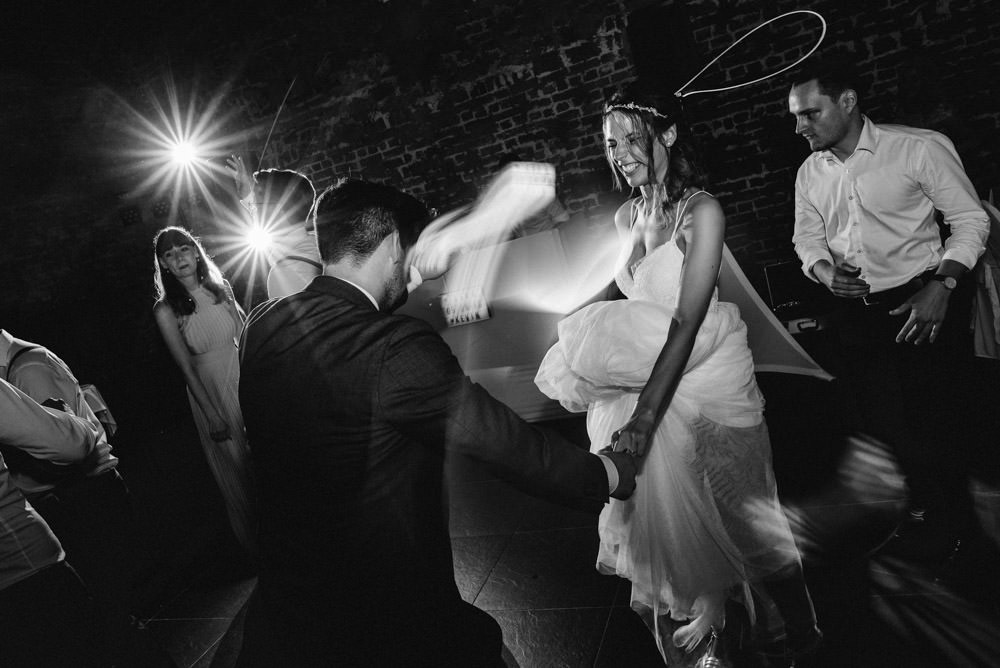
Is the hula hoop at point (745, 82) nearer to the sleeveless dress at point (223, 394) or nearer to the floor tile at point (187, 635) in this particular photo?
the sleeveless dress at point (223, 394)

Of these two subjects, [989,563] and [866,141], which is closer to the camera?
[989,563]

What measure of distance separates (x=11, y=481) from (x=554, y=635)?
2080mm

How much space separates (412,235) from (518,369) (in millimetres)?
4136

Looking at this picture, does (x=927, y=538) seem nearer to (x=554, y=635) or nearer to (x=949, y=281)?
(x=949, y=281)

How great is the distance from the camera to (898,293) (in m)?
2.65

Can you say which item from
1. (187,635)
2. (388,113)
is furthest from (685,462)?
(388,113)

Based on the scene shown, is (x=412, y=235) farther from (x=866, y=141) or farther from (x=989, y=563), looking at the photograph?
(x=989, y=563)

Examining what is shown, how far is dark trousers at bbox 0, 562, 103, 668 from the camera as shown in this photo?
5.40 ft

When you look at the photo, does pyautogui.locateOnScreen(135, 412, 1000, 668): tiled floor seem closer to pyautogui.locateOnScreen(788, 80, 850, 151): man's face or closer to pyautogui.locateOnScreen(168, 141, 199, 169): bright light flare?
pyautogui.locateOnScreen(788, 80, 850, 151): man's face

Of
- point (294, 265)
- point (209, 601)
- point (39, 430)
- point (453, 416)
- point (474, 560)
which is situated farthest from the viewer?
point (209, 601)

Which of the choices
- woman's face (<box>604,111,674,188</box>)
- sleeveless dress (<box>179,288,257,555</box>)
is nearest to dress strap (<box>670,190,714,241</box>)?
woman's face (<box>604,111,674,188</box>)

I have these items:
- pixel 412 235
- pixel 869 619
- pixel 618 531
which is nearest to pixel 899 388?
pixel 869 619

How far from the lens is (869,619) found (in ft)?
7.43

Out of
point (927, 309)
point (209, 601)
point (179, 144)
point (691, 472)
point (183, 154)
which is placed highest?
point (179, 144)
